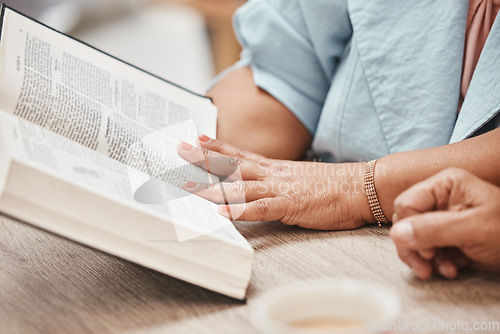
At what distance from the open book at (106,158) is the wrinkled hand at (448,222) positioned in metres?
0.13

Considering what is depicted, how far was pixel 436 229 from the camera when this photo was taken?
393 mm

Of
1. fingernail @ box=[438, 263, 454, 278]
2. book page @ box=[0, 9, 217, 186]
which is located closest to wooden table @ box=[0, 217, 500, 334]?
fingernail @ box=[438, 263, 454, 278]

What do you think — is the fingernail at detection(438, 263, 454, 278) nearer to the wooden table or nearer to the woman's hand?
the wooden table

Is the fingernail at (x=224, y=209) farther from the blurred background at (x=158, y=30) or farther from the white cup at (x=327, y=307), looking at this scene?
the blurred background at (x=158, y=30)

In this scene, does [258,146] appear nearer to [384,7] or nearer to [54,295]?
[384,7]

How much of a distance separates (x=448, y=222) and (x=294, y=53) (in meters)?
0.40

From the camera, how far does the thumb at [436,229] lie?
39cm

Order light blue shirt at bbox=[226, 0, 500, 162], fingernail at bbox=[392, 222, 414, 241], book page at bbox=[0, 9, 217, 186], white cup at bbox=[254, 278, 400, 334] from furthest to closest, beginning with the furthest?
light blue shirt at bbox=[226, 0, 500, 162]
book page at bbox=[0, 9, 217, 186]
fingernail at bbox=[392, 222, 414, 241]
white cup at bbox=[254, 278, 400, 334]

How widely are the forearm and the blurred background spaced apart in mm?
1442

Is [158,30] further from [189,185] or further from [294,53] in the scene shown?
[189,185]

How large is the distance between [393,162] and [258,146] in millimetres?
226

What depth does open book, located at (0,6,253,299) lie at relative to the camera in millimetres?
388

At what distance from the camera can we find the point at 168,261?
412 mm

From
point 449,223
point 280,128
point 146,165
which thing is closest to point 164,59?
point 280,128
